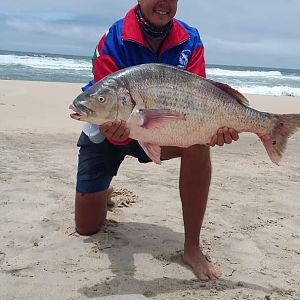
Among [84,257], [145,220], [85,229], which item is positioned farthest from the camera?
[145,220]

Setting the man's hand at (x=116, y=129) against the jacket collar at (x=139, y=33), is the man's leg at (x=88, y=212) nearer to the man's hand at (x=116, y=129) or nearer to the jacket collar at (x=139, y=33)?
the man's hand at (x=116, y=129)

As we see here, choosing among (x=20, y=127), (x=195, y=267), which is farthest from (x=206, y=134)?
(x=20, y=127)

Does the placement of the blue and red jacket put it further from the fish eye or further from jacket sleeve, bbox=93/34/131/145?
the fish eye

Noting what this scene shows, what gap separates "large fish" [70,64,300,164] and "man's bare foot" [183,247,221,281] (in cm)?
78

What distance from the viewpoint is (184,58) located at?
3.51m

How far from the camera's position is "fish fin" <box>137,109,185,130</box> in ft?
9.39

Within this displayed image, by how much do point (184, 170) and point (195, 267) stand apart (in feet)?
2.20

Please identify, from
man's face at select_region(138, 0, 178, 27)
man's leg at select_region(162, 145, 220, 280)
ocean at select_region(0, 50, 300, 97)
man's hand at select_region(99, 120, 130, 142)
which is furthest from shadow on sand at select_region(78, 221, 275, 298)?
ocean at select_region(0, 50, 300, 97)

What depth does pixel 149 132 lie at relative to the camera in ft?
9.61

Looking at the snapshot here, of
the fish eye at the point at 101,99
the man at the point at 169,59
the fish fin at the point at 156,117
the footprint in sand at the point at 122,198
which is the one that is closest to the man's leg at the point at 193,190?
the man at the point at 169,59

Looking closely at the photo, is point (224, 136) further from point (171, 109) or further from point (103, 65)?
point (103, 65)

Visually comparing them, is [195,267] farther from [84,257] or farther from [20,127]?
[20,127]

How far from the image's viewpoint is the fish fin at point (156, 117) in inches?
113

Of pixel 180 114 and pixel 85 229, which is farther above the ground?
pixel 180 114
